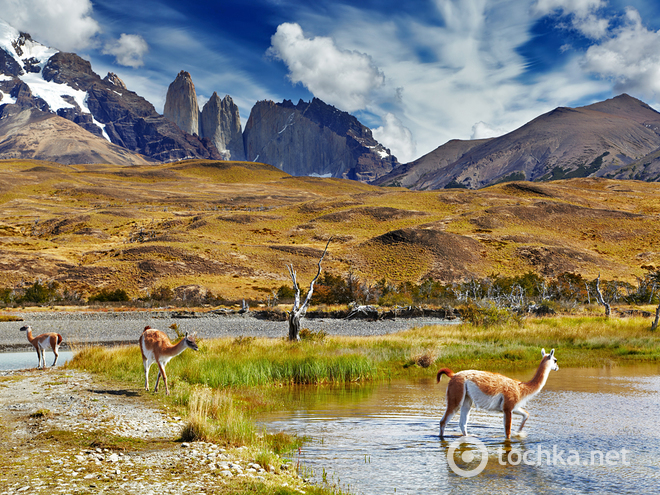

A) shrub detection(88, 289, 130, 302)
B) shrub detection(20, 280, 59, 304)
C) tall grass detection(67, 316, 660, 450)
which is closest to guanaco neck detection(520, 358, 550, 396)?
tall grass detection(67, 316, 660, 450)

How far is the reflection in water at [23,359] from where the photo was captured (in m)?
18.9

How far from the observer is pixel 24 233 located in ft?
314

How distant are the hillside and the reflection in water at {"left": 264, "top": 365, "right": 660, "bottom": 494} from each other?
4600cm

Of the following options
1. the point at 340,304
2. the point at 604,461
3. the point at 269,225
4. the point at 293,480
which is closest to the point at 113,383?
the point at 293,480

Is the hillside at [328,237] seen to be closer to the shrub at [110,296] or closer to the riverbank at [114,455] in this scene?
the shrub at [110,296]

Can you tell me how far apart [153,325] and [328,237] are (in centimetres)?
5744

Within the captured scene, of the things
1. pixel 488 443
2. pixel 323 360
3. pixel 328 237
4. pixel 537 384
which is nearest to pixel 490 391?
pixel 537 384

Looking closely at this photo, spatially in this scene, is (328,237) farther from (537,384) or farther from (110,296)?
(537,384)

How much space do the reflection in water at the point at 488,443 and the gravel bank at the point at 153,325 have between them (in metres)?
19.2

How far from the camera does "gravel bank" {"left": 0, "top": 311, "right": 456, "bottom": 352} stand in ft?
98.6

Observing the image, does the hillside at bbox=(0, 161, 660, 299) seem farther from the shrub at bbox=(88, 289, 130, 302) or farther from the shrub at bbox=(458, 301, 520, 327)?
the shrub at bbox=(458, 301, 520, 327)

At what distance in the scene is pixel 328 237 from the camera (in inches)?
3600

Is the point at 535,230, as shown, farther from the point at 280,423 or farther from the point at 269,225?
the point at 280,423

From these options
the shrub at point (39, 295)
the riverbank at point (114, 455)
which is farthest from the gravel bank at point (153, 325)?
the riverbank at point (114, 455)
